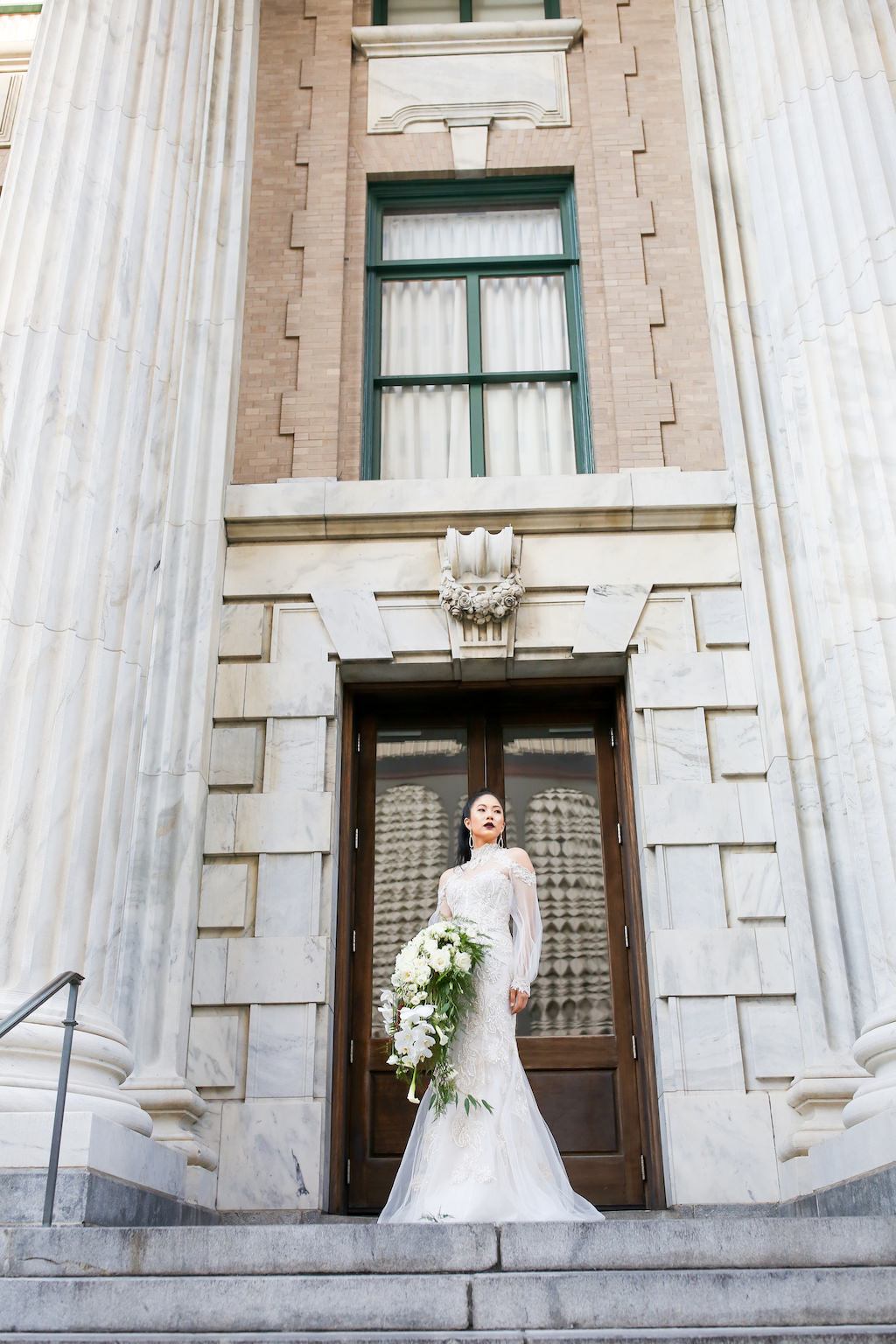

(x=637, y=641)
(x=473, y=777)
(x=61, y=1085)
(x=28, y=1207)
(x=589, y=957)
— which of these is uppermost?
(x=637, y=641)

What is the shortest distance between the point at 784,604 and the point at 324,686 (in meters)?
3.34

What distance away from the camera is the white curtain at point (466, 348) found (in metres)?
10.7

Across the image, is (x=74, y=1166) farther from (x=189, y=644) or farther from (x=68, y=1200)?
(x=189, y=644)

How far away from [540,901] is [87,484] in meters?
4.28

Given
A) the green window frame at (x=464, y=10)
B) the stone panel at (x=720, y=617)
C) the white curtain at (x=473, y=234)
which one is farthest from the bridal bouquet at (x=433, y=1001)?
the green window frame at (x=464, y=10)

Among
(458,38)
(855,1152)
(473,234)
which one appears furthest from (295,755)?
(458,38)

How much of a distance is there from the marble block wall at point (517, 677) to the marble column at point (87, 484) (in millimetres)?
671

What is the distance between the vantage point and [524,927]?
7512mm

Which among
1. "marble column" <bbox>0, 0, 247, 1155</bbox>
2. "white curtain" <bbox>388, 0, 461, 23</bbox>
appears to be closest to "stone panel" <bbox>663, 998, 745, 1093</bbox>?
"marble column" <bbox>0, 0, 247, 1155</bbox>

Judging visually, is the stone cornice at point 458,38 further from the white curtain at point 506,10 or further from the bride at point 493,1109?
the bride at point 493,1109

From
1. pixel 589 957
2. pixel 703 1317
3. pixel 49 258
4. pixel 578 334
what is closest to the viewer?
pixel 703 1317

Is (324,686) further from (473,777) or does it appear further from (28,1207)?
(28,1207)

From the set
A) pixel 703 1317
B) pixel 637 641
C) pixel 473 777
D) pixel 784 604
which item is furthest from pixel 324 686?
pixel 703 1317

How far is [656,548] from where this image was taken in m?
9.57
